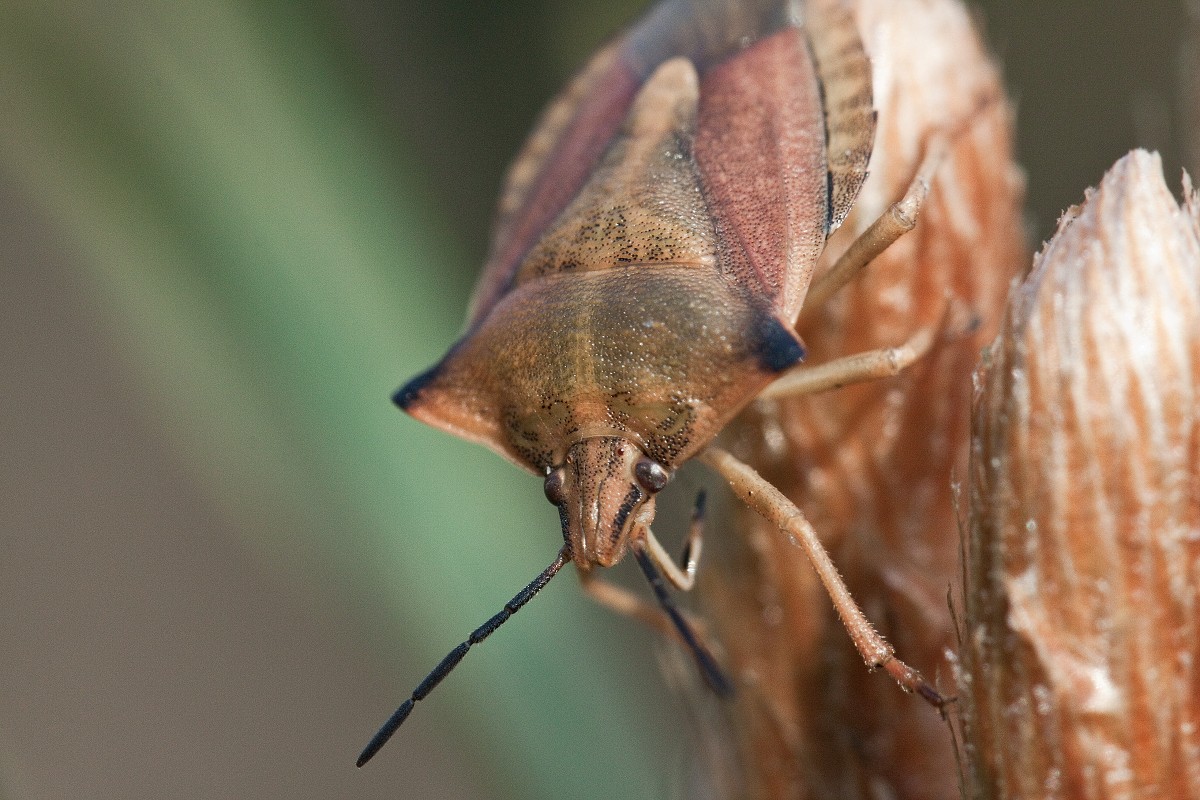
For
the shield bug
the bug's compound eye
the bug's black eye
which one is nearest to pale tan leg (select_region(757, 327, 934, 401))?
the shield bug

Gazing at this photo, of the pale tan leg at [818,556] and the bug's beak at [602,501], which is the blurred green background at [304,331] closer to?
the bug's beak at [602,501]

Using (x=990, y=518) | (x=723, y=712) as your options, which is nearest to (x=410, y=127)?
(x=723, y=712)

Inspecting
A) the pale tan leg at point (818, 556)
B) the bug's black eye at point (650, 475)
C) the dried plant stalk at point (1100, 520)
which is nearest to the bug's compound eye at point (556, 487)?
the bug's black eye at point (650, 475)

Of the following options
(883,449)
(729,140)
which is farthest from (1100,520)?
(729,140)

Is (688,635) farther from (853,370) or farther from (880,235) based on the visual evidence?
(880,235)

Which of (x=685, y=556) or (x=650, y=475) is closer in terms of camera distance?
(x=650, y=475)

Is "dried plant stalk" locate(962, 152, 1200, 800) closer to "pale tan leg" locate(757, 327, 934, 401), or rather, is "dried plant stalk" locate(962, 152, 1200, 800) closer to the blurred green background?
the blurred green background
